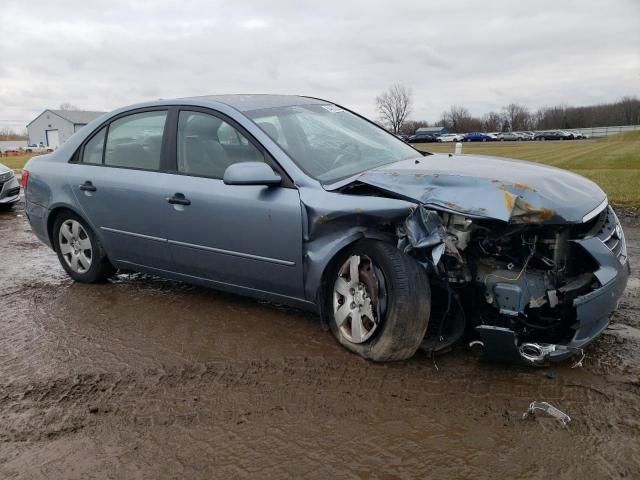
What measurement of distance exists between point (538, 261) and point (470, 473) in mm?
1279

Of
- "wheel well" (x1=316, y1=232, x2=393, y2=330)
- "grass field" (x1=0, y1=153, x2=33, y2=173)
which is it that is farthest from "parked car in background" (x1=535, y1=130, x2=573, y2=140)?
"wheel well" (x1=316, y1=232, x2=393, y2=330)

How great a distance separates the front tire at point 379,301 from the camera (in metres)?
3.06

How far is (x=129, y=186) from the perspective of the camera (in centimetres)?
430

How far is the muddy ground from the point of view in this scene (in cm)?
240

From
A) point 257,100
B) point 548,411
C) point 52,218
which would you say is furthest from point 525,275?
point 52,218

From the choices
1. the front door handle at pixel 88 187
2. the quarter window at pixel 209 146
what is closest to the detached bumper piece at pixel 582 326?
the quarter window at pixel 209 146

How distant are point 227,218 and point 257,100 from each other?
1135 mm

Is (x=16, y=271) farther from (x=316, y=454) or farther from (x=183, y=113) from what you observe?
(x=316, y=454)

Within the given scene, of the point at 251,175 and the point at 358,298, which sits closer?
the point at 358,298

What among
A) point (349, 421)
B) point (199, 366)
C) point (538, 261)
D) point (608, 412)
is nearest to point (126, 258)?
point (199, 366)

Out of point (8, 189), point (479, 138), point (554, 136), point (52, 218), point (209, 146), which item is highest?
point (479, 138)

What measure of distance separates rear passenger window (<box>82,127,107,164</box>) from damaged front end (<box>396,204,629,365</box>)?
2.93 metres

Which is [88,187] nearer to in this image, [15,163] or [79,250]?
[79,250]

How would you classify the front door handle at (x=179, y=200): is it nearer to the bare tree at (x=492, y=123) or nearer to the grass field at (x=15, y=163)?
the grass field at (x=15, y=163)
